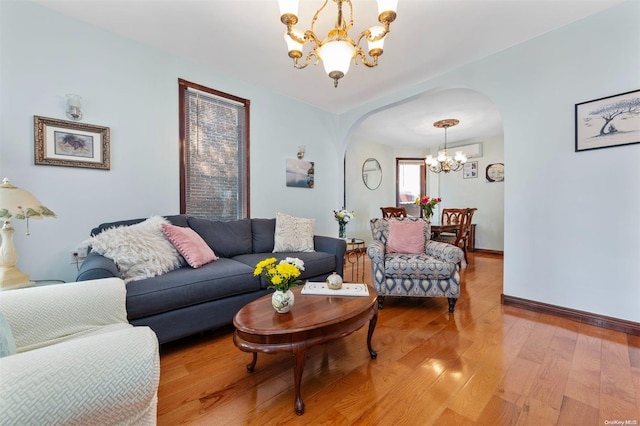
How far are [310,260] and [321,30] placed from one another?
2121 mm

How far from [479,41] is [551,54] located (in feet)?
2.06

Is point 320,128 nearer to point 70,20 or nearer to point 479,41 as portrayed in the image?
point 479,41

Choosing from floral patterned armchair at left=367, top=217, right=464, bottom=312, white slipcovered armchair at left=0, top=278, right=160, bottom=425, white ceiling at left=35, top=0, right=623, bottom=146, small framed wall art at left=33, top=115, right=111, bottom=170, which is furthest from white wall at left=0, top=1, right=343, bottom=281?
floral patterned armchair at left=367, top=217, right=464, bottom=312

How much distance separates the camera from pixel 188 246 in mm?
2184

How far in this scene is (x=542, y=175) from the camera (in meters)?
2.45

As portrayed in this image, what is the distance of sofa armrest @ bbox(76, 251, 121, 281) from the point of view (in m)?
1.52

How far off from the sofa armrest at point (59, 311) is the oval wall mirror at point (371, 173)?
16.7 ft

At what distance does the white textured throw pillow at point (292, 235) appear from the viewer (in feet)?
9.52

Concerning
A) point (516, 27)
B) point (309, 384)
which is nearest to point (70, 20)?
point (309, 384)

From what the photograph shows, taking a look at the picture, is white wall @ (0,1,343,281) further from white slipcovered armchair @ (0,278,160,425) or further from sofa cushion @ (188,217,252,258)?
white slipcovered armchair @ (0,278,160,425)

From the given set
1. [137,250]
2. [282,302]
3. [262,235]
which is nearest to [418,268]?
[282,302]

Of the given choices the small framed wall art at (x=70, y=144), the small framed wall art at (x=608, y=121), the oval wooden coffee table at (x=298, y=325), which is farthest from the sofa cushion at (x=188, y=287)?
the small framed wall art at (x=608, y=121)

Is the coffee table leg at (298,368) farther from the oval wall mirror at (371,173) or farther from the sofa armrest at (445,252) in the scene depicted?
the oval wall mirror at (371,173)

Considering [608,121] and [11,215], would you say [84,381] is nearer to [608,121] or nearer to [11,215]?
[11,215]
